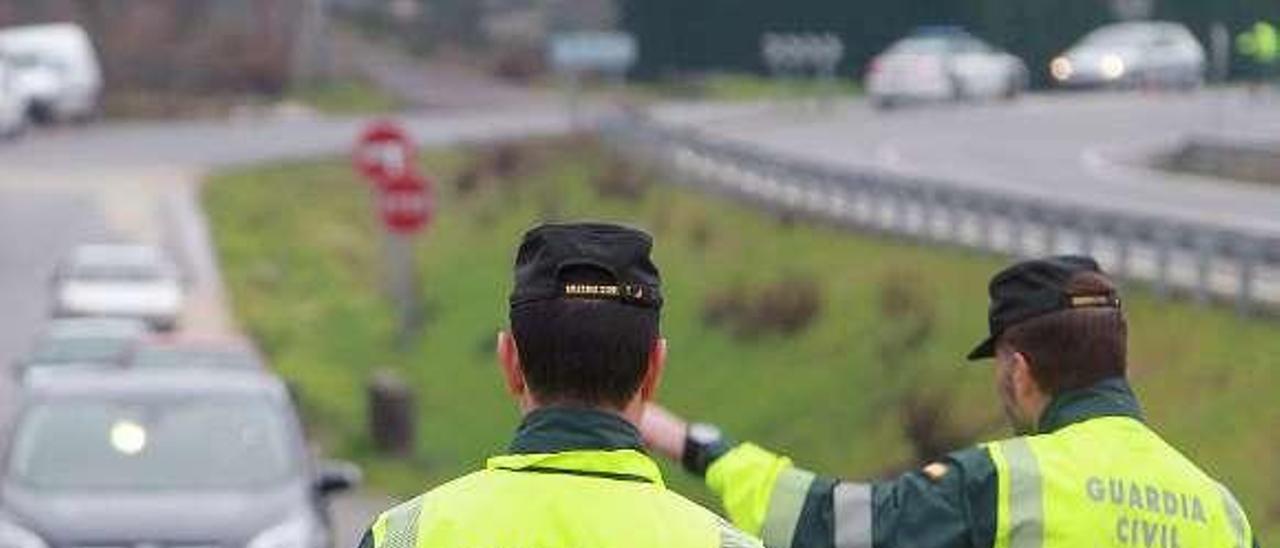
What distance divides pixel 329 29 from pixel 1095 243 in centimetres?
5990

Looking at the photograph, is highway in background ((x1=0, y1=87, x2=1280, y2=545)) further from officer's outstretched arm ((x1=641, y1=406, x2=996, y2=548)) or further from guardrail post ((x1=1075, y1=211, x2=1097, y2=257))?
officer's outstretched arm ((x1=641, y1=406, x2=996, y2=548))

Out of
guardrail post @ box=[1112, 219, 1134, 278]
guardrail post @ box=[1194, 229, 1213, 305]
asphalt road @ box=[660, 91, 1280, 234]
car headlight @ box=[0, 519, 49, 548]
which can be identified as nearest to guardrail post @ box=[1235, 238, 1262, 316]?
guardrail post @ box=[1194, 229, 1213, 305]

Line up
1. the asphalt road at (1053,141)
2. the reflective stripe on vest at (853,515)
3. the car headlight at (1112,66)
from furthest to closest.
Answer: the car headlight at (1112,66) → the asphalt road at (1053,141) → the reflective stripe on vest at (853,515)

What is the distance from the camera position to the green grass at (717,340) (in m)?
21.1

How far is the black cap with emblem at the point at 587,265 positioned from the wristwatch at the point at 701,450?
1.31 meters

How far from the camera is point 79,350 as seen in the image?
2414 cm

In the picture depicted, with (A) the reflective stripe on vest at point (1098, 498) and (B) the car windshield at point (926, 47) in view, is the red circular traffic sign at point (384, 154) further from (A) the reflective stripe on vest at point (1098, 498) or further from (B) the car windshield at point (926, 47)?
(B) the car windshield at point (926, 47)

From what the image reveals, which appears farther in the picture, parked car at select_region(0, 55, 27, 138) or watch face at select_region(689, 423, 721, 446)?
parked car at select_region(0, 55, 27, 138)

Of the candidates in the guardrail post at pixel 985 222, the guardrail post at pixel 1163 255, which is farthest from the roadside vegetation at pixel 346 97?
the guardrail post at pixel 1163 255

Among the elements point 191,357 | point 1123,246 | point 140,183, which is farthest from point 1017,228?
point 140,183

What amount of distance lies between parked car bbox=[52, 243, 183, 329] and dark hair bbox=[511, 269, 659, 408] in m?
29.0

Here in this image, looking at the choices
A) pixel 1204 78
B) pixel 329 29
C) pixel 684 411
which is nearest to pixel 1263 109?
pixel 1204 78

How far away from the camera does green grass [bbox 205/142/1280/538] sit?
21078 mm

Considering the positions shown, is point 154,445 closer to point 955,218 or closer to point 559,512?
point 559,512
